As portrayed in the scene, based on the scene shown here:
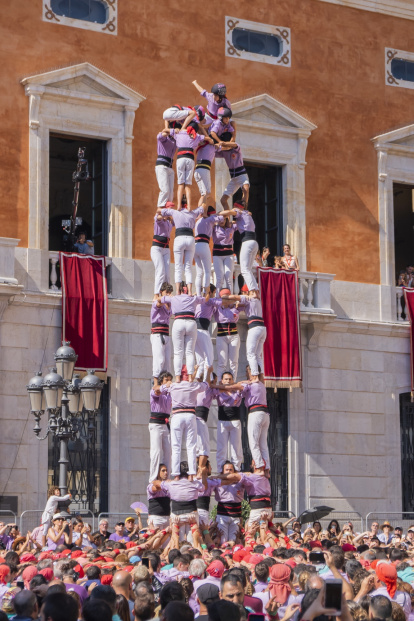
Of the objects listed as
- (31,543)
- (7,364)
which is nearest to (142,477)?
(7,364)

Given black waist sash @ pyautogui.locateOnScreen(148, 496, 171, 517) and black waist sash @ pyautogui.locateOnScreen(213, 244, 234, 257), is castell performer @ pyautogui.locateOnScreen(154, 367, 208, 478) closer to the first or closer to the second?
black waist sash @ pyautogui.locateOnScreen(148, 496, 171, 517)

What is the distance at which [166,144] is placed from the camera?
2159 centimetres

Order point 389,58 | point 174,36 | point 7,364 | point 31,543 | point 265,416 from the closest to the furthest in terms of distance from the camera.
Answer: point 31,543
point 265,416
point 7,364
point 174,36
point 389,58

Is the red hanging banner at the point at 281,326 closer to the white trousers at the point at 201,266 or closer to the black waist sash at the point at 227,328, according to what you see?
the black waist sash at the point at 227,328

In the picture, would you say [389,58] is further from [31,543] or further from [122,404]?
[31,543]

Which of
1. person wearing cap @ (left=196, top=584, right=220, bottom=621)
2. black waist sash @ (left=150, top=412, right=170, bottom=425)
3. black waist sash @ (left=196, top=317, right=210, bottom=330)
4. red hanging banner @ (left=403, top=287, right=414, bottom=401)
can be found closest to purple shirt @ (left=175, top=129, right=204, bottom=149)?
black waist sash @ (left=196, top=317, right=210, bottom=330)

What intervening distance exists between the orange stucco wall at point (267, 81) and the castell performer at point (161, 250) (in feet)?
17.0

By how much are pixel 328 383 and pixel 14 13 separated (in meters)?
10.9

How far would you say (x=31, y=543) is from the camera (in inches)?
700

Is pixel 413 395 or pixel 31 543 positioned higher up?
pixel 413 395

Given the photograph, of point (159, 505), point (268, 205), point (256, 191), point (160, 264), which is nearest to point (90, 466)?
point (159, 505)

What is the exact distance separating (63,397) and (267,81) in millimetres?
12160

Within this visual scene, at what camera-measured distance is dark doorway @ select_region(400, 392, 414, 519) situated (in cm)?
2917

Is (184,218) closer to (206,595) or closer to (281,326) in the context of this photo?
(281,326)
